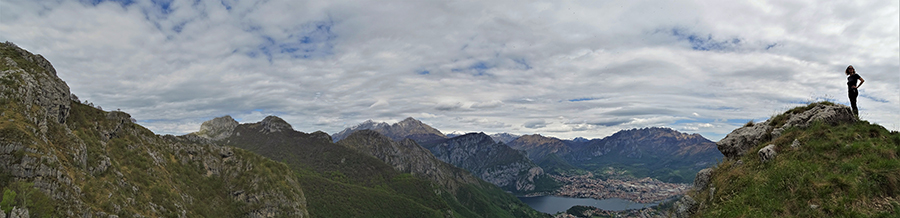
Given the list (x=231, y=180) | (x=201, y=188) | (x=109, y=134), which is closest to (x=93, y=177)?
(x=109, y=134)

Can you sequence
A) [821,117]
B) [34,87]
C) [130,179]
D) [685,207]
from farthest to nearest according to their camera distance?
[130,179] < [34,87] < [821,117] < [685,207]

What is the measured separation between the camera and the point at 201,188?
4072 inches

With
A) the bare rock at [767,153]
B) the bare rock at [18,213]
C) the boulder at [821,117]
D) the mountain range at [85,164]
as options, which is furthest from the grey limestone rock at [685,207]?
the bare rock at [18,213]

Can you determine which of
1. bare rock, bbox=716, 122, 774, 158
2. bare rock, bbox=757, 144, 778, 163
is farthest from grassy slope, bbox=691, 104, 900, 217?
bare rock, bbox=716, 122, 774, 158

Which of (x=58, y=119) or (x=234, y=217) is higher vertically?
(x=58, y=119)

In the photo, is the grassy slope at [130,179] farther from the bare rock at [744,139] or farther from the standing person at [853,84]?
the standing person at [853,84]

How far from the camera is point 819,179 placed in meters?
13.9

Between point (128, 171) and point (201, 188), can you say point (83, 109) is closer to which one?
point (128, 171)

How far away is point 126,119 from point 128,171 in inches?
938

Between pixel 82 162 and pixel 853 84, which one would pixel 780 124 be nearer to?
pixel 853 84

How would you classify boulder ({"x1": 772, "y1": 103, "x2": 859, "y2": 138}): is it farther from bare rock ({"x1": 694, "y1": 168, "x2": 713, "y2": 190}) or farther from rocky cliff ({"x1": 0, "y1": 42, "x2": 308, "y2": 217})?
rocky cliff ({"x1": 0, "y1": 42, "x2": 308, "y2": 217})

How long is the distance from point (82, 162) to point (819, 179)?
279 feet

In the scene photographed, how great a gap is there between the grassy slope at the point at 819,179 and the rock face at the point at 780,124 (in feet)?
2.73

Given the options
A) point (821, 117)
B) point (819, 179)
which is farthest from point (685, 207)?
point (821, 117)
